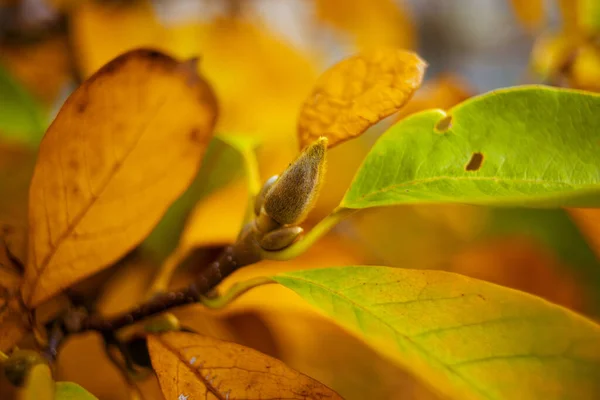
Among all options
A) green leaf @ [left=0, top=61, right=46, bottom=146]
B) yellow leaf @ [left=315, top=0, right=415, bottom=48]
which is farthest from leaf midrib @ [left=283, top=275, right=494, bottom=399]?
yellow leaf @ [left=315, top=0, right=415, bottom=48]

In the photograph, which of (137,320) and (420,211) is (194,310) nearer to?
(137,320)

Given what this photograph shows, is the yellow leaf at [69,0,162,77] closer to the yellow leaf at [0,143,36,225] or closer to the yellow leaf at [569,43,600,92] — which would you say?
the yellow leaf at [0,143,36,225]

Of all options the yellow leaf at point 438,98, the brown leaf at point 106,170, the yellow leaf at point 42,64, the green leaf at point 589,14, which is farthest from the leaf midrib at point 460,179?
the yellow leaf at point 42,64

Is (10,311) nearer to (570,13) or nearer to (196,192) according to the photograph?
(196,192)

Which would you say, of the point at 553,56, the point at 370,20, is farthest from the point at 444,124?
the point at 370,20

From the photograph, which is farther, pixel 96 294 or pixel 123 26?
pixel 123 26

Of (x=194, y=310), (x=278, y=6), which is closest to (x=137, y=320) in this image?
(x=194, y=310)
